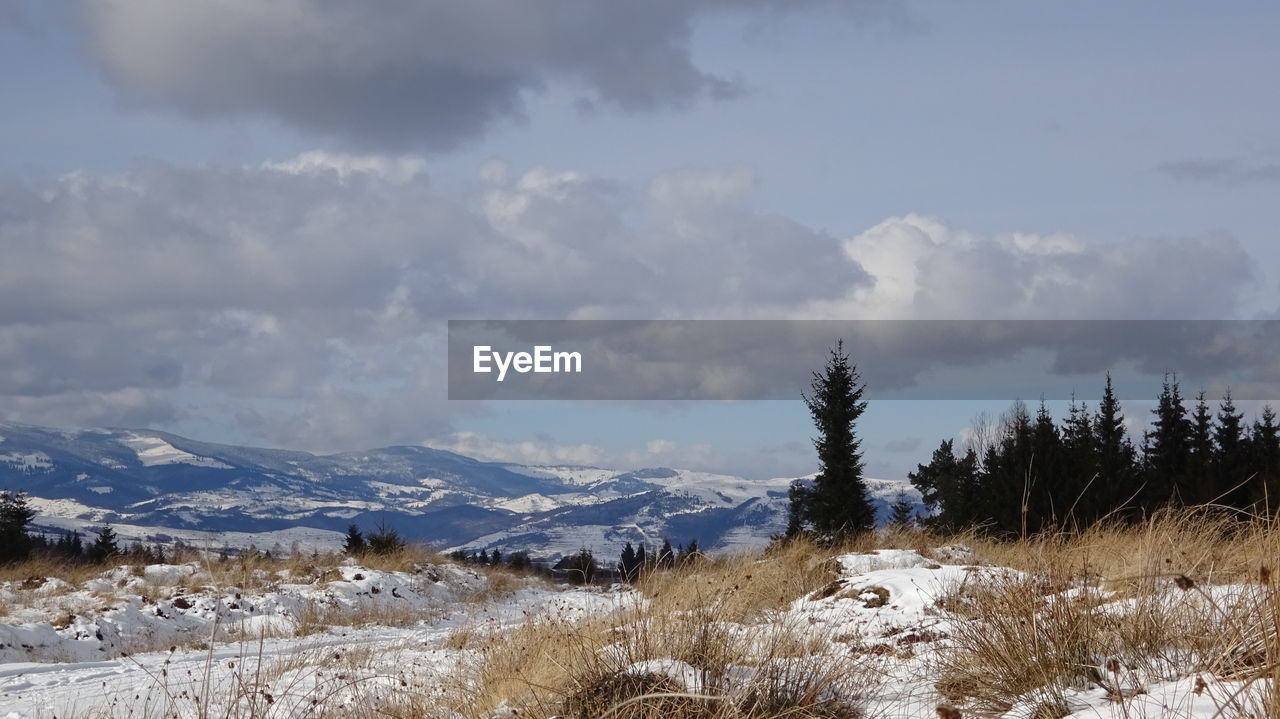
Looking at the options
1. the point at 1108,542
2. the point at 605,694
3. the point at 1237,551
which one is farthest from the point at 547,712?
the point at 1108,542

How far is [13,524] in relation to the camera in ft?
118

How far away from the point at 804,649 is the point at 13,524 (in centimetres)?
4080

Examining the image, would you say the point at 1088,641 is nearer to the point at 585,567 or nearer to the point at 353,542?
the point at 585,567

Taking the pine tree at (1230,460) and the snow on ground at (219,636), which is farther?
the pine tree at (1230,460)

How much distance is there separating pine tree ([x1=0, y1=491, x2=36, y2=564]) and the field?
2293 cm

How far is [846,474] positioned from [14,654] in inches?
1175

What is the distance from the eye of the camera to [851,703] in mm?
4957

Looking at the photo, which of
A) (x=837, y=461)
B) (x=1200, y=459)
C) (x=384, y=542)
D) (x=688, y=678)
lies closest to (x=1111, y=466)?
(x=1200, y=459)

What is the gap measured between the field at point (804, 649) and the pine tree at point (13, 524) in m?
22.9

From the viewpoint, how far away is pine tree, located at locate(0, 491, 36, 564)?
3350 centimetres

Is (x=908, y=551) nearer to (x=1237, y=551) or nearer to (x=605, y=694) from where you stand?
(x=1237, y=551)

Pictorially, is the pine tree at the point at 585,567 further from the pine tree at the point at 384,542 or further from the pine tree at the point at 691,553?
the pine tree at the point at 384,542

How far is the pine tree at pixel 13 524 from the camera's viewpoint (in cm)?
3350

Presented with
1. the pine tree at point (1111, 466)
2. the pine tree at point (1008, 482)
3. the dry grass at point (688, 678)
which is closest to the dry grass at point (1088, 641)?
the dry grass at point (688, 678)
